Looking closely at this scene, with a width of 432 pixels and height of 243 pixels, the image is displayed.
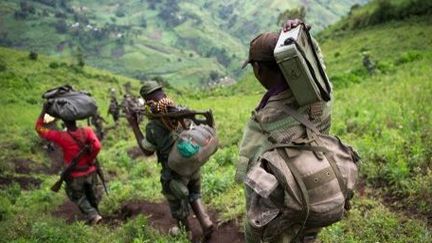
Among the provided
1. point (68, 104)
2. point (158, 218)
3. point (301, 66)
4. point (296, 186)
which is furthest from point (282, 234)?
point (68, 104)

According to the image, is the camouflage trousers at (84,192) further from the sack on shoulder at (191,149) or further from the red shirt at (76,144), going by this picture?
the sack on shoulder at (191,149)

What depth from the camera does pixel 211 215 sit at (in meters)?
7.64

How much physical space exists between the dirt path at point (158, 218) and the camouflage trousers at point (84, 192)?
0.25 metres

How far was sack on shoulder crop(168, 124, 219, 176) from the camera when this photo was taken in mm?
5902

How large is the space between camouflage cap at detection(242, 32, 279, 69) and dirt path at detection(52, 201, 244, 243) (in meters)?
3.55

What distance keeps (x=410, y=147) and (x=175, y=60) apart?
537 feet

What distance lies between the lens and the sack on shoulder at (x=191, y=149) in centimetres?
590

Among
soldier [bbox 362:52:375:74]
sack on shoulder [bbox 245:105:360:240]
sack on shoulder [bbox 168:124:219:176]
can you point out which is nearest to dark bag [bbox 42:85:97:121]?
sack on shoulder [bbox 168:124:219:176]

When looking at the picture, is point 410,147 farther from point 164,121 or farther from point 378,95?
point 378,95

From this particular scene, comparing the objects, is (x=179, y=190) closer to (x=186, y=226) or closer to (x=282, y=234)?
(x=186, y=226)

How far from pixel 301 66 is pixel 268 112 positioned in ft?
1.48

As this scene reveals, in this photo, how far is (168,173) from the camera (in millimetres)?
6520

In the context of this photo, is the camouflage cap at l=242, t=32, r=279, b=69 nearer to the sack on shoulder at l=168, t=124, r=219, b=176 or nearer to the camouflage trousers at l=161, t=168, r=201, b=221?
the sack on shoulder at l=168, t=124, r=219, b=176

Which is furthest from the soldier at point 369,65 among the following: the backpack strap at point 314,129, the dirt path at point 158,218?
the backpack strap at point 314,129
